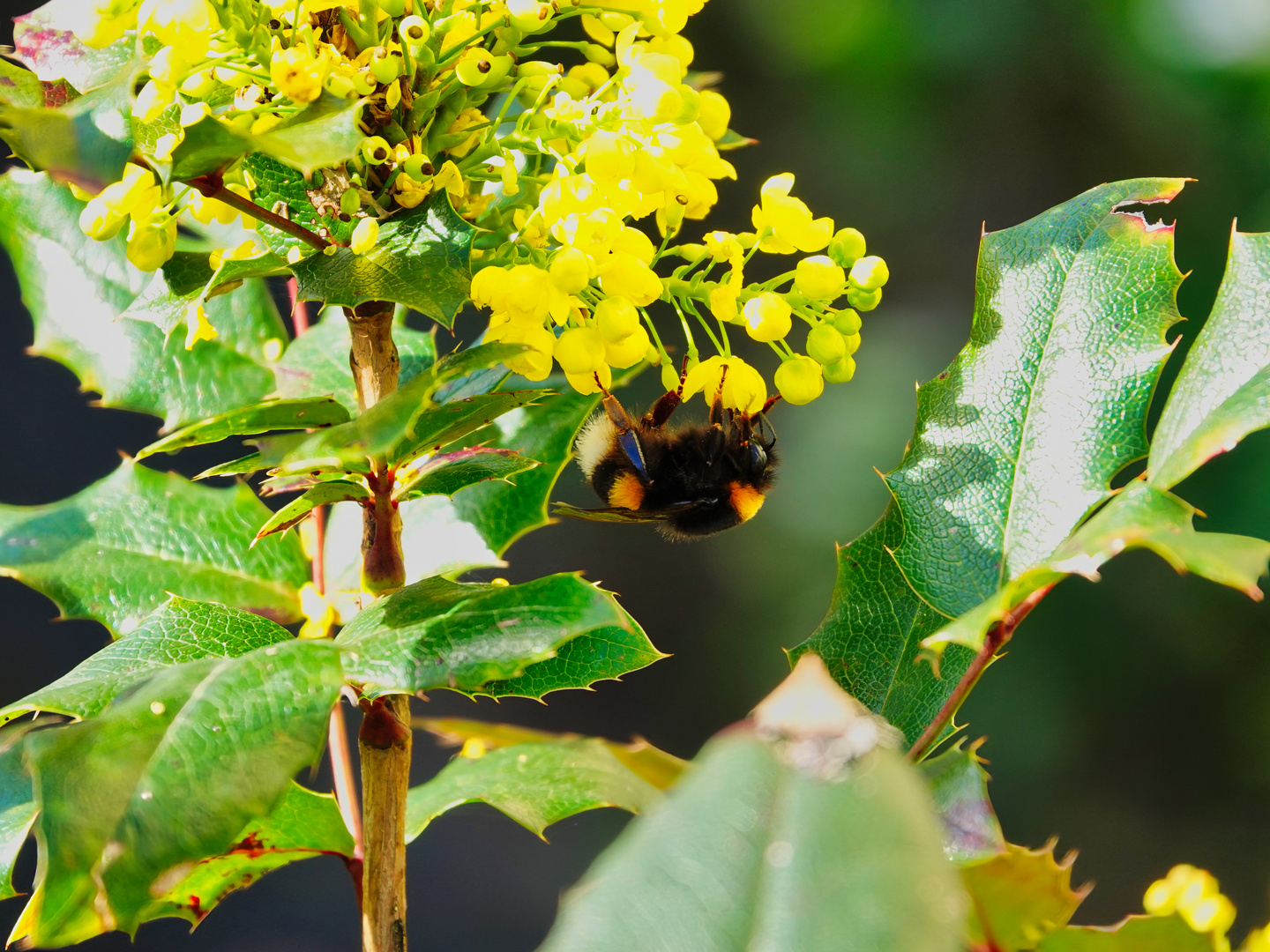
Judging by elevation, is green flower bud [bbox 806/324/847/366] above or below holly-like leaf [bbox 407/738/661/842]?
above

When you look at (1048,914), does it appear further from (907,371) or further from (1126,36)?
(1126,36)

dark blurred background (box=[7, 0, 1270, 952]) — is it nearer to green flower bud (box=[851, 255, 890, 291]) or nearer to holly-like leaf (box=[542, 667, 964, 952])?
green flower bud (box=[851, 255, 890, 291])

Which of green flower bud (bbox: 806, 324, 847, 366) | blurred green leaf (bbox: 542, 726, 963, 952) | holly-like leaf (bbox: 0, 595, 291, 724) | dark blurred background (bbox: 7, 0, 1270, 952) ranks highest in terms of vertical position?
green flower bud (bbox: 806, 324, 847, 366)

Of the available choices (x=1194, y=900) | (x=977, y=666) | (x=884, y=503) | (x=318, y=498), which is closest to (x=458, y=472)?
(x=318, y=498)

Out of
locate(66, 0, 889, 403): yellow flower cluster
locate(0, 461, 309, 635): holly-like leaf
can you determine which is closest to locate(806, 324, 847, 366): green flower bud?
locate(66, 0, 889, 403): yellow flower cluster

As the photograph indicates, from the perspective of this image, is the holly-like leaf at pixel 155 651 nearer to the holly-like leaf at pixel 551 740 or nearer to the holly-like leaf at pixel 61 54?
the holly-like leaf at pixel 551 740

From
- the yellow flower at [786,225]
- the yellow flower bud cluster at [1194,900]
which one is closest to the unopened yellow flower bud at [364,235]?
the yellow flower at [786,225]

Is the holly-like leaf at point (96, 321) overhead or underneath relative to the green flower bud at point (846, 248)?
underneath
